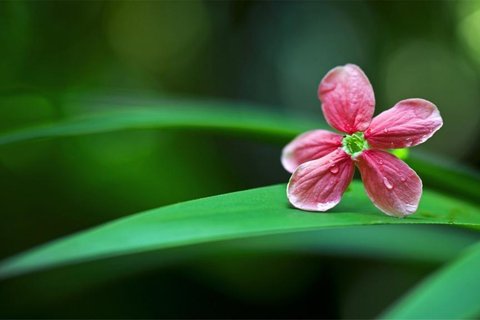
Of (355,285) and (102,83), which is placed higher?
(102,83)

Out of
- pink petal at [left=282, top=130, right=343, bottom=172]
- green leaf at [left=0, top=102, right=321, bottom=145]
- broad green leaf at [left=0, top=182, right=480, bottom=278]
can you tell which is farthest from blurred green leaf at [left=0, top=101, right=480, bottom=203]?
broad green leaf at [left=0, top=182, right=480, bottom=278]

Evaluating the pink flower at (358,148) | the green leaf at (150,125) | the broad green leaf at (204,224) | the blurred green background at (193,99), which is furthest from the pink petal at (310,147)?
the blurred green background at (193,99)

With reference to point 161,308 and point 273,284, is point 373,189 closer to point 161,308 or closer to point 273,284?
point 161,308

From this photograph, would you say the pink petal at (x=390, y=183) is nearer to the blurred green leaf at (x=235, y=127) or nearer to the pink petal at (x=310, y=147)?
the pink petal at (x=310, y=147)

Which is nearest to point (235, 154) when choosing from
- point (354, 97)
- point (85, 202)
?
point (85, 202)

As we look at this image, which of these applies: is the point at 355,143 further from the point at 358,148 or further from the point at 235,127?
the point at 235,127
